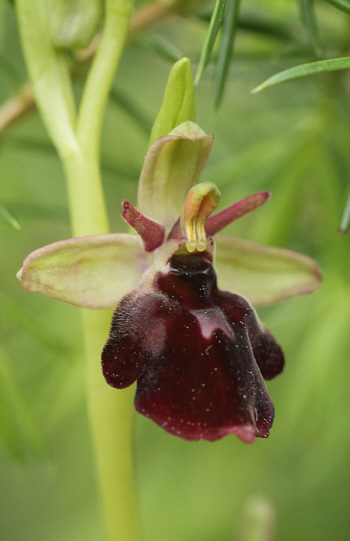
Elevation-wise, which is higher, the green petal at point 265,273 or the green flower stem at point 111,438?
the green petal at point 265,273

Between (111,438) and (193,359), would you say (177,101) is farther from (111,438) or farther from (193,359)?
(111,438)

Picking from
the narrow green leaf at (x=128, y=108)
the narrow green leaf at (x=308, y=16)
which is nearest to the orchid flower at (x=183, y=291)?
the narrow green leaf at (x=308, y=16)

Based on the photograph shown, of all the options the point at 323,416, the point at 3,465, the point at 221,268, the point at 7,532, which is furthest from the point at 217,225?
the point at 7,532

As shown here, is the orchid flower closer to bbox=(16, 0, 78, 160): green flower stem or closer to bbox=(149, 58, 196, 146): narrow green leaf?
bbox=(149, 58, 196, 146): narrow green leaf

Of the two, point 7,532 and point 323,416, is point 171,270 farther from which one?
point 7,532

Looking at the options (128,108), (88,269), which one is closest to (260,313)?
(128,108)

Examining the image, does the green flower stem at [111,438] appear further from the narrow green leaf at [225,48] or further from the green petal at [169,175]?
the narrow green leaf at [225,48]
